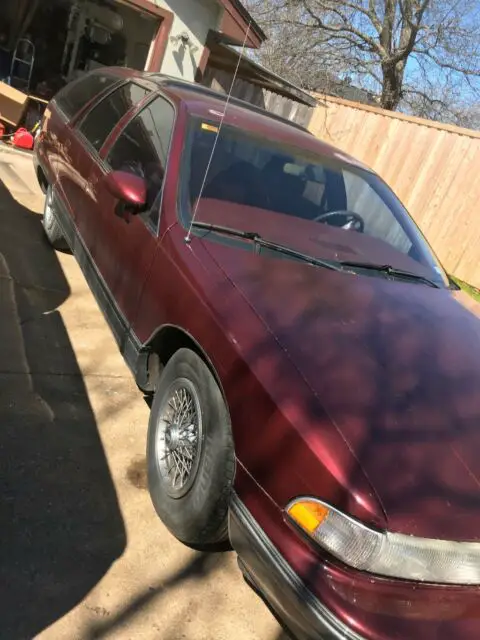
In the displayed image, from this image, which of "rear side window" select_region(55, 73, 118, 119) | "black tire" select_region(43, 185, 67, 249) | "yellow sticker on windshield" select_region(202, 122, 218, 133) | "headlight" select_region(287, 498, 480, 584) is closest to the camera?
"headlight" select_region(287, 498, 480, 584)

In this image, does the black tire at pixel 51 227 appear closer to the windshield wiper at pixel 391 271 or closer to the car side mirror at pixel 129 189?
the car side mirror at pixel 129 189

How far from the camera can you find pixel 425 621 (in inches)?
70.5

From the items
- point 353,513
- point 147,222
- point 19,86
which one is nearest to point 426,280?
point 147,222

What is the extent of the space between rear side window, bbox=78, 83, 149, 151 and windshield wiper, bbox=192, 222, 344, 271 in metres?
1.55

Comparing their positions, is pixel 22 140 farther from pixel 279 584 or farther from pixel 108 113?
pixel 279 584

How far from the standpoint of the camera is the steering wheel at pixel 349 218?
11.7 feet

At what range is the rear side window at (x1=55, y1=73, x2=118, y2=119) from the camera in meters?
4.76

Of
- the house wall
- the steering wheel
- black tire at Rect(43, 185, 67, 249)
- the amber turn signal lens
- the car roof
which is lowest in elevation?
black tire at Rect(43, 185, 67, 249)

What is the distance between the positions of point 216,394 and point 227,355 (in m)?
0.19

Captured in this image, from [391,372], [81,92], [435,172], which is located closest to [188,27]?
[435,172]

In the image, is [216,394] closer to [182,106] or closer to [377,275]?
[377,275]

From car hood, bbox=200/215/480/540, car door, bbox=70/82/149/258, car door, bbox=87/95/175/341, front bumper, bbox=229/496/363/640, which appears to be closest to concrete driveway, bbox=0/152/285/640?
front bumper, bbox=229/496/363/640

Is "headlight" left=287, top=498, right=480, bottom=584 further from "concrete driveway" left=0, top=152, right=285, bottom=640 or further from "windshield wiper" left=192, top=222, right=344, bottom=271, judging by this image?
"windshield wiper" left=192, top=222, right=344, bottom=271

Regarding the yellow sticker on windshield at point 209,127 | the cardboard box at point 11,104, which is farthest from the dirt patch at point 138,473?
the cardboard box at point 11,104
